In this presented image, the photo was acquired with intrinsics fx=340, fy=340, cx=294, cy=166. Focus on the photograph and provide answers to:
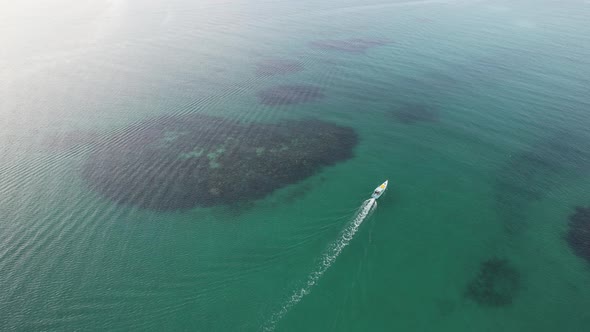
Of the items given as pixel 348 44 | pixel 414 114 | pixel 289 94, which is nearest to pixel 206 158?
pixel 289 94

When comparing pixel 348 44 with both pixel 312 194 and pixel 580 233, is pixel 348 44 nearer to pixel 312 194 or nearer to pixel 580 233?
pixel 312 194

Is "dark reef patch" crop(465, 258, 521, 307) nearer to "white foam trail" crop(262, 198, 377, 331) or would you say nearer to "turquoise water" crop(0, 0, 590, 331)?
"turquoise water" crop(0, 0, 590, 331)

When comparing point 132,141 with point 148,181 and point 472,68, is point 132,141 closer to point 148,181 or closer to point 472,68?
point 148,181

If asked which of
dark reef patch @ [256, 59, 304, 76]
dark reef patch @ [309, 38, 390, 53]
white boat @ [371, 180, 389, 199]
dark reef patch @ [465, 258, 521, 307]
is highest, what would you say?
dark reef patch @ [309, 38, 390, 53]

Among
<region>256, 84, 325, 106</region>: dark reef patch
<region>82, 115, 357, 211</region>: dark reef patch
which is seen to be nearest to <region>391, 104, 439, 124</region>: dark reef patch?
<region>82, 115, 357, 211</region>: dark reef patch

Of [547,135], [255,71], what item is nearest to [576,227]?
[547,135]
